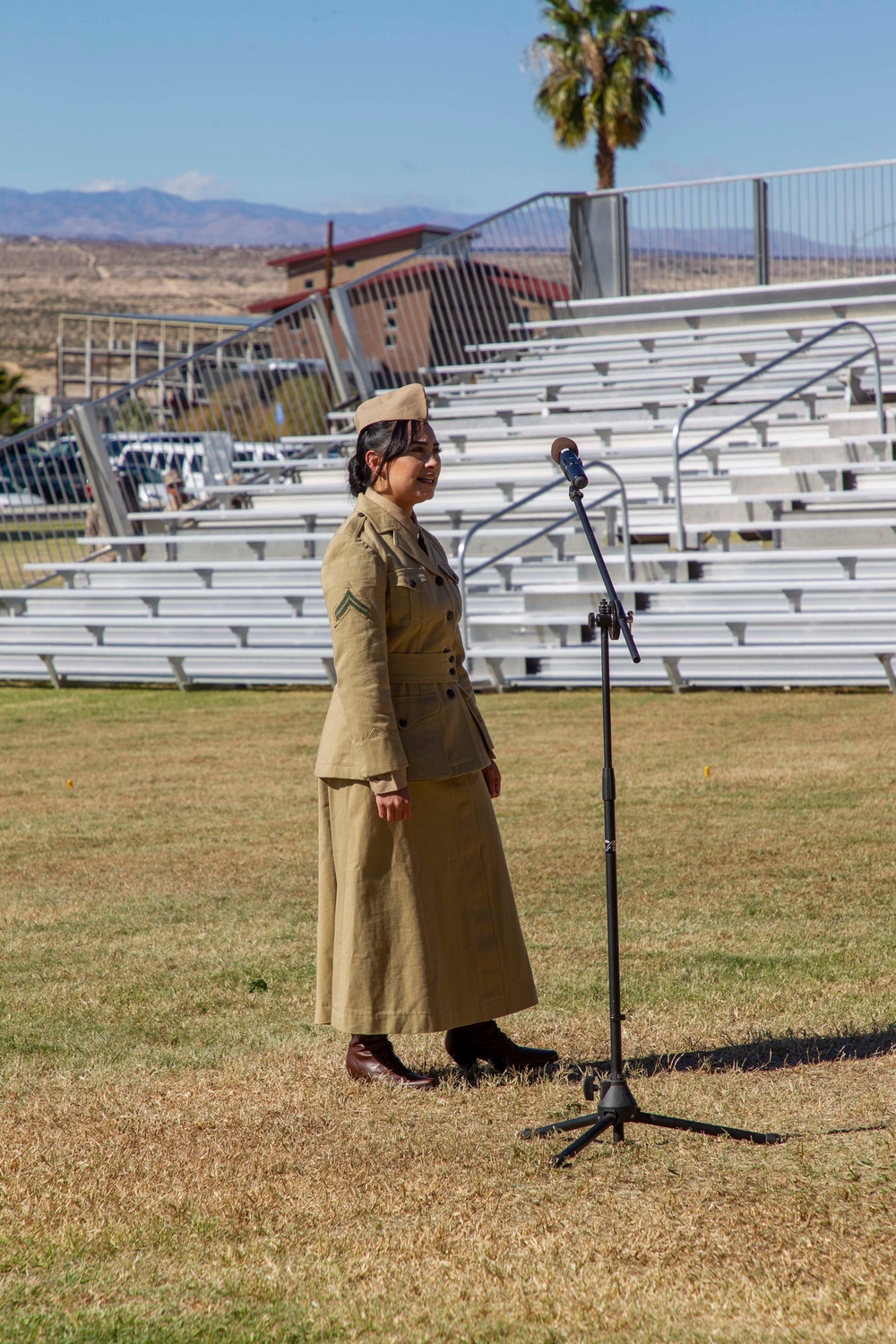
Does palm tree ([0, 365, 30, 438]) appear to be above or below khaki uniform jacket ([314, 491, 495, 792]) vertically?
below

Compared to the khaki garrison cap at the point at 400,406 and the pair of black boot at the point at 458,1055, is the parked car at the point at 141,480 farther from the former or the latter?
the pair of black boot at the point at 458,1055

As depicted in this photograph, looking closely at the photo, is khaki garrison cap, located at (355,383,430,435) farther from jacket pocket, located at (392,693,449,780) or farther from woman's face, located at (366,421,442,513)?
jacket pocket, located at (392,693,449,780)

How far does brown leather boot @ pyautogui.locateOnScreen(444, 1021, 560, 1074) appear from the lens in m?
4.47

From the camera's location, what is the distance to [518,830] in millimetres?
7785

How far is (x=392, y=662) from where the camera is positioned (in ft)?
14.1

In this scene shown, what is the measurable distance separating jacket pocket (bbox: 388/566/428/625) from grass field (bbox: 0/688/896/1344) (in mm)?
1302

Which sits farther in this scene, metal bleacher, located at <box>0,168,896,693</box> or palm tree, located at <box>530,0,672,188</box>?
palm tree, located at <box>530,0,672,188</box>

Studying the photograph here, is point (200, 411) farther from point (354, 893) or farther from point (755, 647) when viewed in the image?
point (354, 893)

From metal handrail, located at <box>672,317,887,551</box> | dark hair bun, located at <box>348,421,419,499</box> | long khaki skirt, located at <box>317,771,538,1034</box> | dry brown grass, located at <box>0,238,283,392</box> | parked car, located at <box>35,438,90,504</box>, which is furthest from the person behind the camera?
dry brown grass, located at <box>0,238,283,392</box>

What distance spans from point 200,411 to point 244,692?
5.58m

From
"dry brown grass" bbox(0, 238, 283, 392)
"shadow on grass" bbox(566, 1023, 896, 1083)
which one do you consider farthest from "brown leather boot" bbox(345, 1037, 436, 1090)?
"dry brown grass" bbox(0, 238, 283, 392)

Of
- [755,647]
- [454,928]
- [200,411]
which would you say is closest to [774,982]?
[454,928]

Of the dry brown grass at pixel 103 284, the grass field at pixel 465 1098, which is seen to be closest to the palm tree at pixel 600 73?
the grass field at pixel 465 1098

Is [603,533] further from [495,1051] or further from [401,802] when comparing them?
[401,802]
